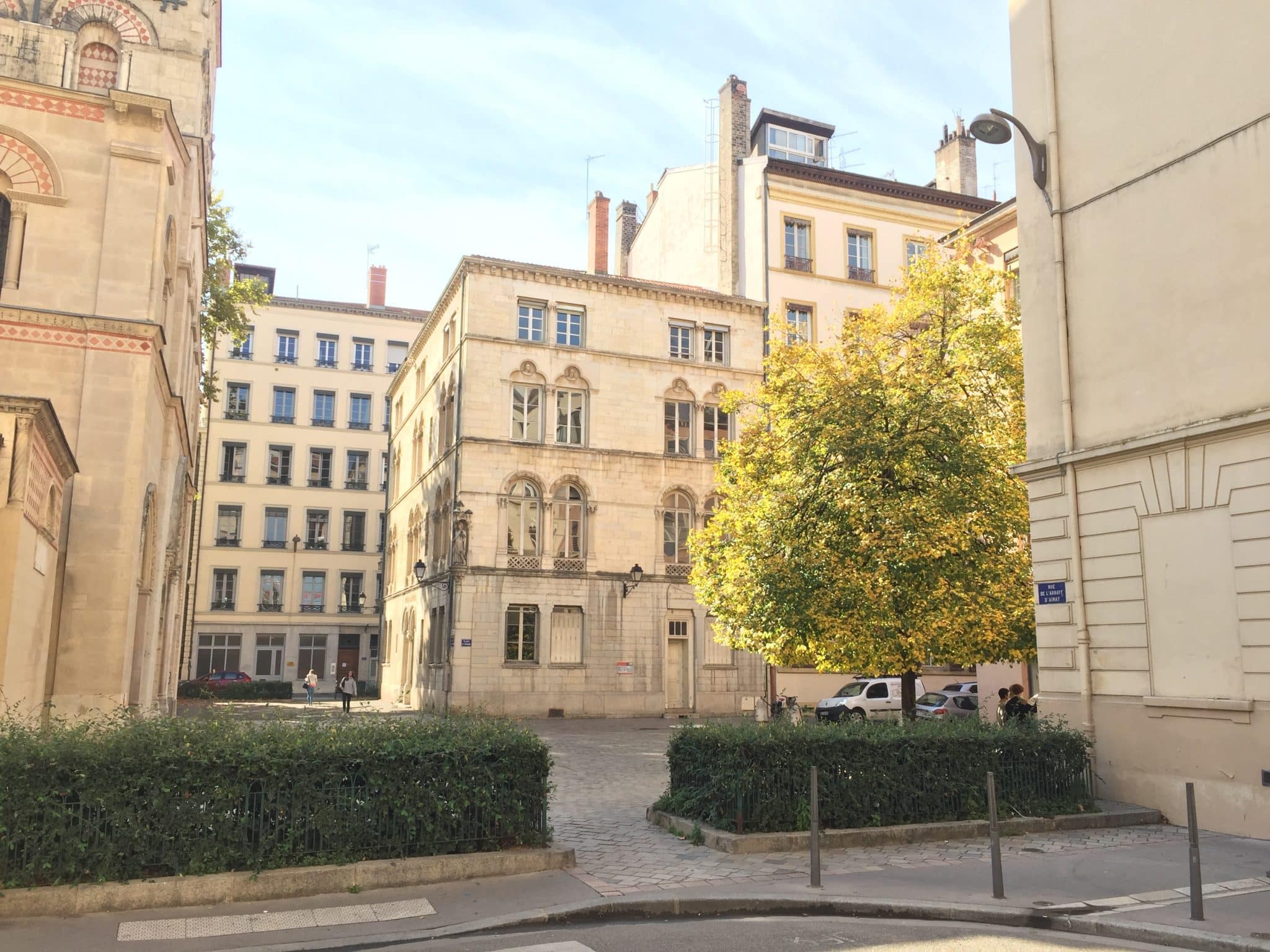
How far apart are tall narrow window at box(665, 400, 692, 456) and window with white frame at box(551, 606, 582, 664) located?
7117 mm

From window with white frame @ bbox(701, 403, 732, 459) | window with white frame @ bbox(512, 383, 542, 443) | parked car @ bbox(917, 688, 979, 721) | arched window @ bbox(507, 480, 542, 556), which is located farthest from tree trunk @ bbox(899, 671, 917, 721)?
window with white frame @ bbox(701, 403, 732, 459)

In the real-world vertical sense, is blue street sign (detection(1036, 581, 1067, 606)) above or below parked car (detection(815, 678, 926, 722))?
above

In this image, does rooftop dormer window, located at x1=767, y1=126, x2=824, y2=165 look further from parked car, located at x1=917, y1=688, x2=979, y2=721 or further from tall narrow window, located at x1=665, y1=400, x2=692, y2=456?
parked car, located at x1=917, y1=688, x2=979, y2=721

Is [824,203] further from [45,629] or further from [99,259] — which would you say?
[45,629]

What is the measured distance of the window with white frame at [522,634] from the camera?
34812 millimetres

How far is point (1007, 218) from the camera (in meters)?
27.5

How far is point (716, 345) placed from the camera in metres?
40.0

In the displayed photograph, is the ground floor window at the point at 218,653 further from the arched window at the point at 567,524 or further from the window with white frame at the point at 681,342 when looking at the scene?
the window with white frame at the point at 681,342

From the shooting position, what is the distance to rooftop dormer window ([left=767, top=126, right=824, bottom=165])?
144 feet

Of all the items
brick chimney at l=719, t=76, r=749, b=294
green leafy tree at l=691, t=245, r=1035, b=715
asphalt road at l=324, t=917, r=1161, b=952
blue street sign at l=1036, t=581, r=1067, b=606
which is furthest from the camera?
brick chimney at l=719, t=76, r=749, b=294

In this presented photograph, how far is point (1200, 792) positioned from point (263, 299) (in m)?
32.3

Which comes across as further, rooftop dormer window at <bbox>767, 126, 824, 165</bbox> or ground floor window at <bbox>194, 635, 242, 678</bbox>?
ground floor window at <bbox>194, 635, 242, 678</bbox>

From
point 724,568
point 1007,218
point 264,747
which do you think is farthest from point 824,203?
point 264,747

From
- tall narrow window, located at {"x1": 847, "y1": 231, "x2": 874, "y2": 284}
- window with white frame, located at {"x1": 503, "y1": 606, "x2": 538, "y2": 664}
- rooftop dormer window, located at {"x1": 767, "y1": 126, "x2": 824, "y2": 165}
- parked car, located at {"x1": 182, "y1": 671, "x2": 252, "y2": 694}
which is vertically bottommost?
parked car, located at {"x1": 182, "y1": 671, "x2": 252, "y2": 694}
